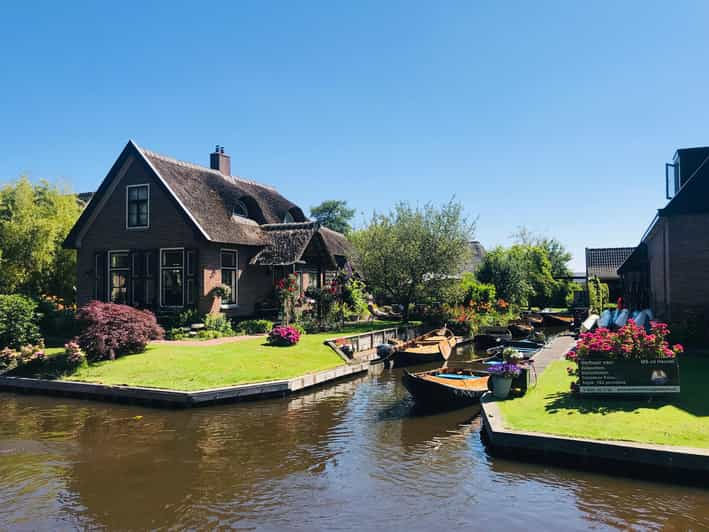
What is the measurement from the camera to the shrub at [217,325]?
23.1 metres

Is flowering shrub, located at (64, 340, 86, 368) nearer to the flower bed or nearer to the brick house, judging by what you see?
the brick house

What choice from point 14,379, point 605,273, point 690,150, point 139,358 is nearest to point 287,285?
point 139,358

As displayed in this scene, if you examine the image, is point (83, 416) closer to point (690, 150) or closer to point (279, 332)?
point (279, 332)

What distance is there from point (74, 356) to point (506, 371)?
543 inches

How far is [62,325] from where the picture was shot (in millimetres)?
21969

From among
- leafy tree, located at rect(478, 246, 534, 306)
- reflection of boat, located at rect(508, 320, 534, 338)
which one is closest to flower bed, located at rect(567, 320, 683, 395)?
reflection of boat, located at rect(508, 320, 534, 338)

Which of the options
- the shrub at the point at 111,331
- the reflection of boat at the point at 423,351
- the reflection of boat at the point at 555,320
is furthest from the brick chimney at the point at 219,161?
the reflection of boat at the point at 555,320

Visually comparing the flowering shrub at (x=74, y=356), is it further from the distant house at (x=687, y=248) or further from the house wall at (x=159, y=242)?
the distant house at (x=687, y=248)

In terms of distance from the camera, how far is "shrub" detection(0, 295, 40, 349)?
18.8 m

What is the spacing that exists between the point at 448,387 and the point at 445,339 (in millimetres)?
9044

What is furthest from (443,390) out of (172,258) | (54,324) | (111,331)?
(54,324)

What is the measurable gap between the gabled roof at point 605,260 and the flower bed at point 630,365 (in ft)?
141

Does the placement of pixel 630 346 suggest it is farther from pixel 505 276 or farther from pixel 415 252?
pixel 505 276

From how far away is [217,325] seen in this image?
77.1ft
